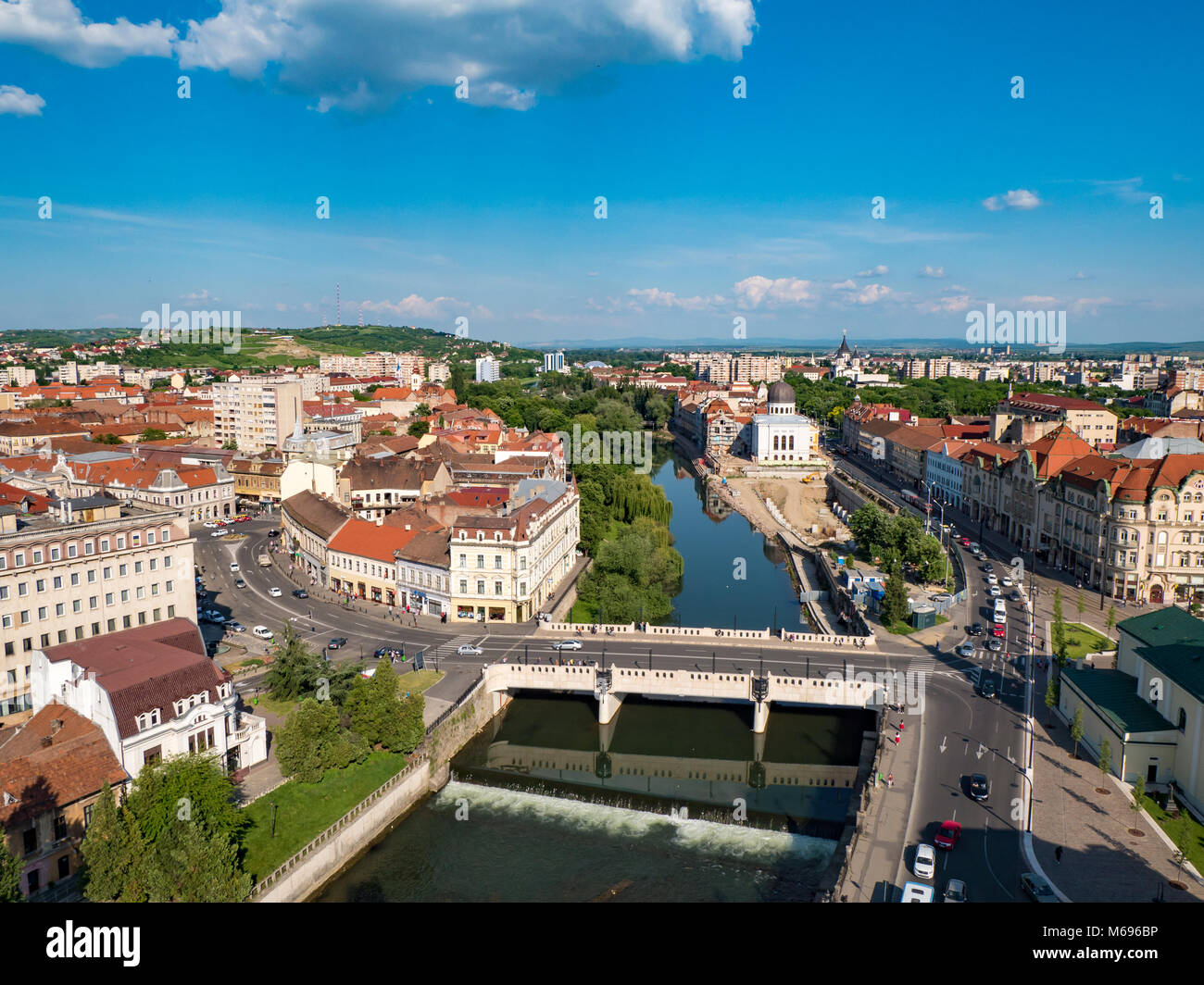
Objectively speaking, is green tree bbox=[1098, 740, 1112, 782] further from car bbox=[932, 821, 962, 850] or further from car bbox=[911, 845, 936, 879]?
car bbox=[911, 845, 936, 879]

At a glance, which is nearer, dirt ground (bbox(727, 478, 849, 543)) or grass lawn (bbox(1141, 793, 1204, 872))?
grass lawn (bbox(1141, 793, 1204, 872))

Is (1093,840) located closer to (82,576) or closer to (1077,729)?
(1077,729)

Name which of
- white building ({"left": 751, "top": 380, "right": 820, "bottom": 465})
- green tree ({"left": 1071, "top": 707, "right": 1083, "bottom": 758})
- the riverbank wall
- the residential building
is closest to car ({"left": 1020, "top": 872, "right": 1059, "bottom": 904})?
green tree ({"left": 1071, "top": 707, "right": 1083, "bottom": 758})

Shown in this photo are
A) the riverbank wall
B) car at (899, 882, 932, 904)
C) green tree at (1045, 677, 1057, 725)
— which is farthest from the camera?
green tree at (1045, 677, 1057, 725)

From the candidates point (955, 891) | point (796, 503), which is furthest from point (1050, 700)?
point (796, 503)

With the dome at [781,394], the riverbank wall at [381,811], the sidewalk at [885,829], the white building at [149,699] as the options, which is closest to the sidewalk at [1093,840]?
the sidewalk at [885,829]

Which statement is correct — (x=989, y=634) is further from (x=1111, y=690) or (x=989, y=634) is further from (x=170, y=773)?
(x=170, y=773)

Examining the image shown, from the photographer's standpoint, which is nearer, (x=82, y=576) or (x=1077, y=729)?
(x=1077, y=729)

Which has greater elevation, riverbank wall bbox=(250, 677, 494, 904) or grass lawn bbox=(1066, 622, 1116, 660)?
grass lawn bbox=(1066, 622, 1116, 660)
